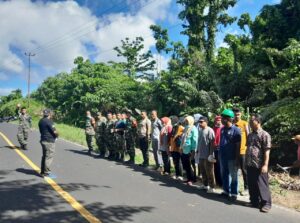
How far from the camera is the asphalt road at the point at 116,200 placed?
22.9ft

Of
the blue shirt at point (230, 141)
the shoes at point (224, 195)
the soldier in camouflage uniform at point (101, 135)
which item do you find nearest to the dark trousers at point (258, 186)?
the blue shirt at point (230, 141)

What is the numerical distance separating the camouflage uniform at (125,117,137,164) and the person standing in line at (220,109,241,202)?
5.68 metres

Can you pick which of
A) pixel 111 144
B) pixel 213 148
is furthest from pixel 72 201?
pixel 111 144

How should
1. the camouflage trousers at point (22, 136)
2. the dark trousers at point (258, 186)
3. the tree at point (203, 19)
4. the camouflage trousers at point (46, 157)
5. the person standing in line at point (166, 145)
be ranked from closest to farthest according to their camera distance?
the dark trousers at point (258, 186), the camouflage trousers at point (46, 157), the person standing in line at point (166, 145), the camouflage trousers at point (22, 136), the tree at point (203, 19)

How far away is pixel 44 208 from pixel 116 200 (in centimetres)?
143

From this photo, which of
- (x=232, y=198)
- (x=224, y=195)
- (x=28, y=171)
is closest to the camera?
(x=232, y=198)

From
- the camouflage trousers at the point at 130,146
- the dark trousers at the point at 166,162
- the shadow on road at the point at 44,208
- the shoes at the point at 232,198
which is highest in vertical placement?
the camouflage trousers at the point at 130,146

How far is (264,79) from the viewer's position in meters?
17.8

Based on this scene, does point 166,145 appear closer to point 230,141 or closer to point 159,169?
point 159,169

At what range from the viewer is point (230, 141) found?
28.8 ft

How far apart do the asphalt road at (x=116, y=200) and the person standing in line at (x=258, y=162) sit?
357 millimetres

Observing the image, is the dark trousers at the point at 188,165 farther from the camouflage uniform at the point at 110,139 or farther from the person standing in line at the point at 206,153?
the camouflage uniform at the point at 110,139

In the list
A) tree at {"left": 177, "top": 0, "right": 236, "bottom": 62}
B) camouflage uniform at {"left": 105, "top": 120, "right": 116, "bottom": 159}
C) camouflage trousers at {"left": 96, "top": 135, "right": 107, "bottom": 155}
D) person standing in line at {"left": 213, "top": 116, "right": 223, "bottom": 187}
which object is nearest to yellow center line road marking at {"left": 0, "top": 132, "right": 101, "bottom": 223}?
person standing in line at {"left": 213, "top": 116, "right": 223, "bottom": 187}

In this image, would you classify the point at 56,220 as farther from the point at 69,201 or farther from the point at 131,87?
the point at 131,87
